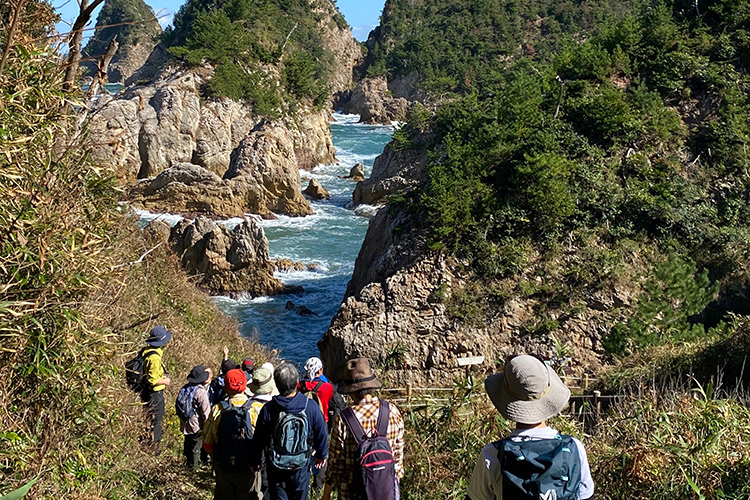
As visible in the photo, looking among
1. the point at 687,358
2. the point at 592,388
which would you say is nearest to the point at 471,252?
the point at 592,388

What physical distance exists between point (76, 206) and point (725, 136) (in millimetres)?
15278

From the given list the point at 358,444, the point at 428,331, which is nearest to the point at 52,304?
the point at 358,444

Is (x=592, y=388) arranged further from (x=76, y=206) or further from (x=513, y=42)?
(x=513, y=42)

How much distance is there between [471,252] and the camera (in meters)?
12.9

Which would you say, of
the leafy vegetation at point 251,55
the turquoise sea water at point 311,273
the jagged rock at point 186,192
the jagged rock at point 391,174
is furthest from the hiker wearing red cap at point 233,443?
the leafy vegetation at point 251,55

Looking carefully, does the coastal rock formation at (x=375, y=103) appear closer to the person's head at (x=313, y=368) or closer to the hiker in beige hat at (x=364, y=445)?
the person's head at (x=313, y=368)

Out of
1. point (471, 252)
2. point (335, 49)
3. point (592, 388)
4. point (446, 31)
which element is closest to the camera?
point (592, 388)

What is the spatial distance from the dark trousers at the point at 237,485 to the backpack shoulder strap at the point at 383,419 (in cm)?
111

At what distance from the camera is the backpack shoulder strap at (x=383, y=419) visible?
11.1ft

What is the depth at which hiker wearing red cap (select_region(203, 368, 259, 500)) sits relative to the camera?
152 inches

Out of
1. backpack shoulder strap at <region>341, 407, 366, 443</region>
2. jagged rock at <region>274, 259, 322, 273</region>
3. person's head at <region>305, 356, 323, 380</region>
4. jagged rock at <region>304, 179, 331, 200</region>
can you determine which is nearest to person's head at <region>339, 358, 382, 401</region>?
backpack shoulder strap at <region>341, 407, 366, 443</region>

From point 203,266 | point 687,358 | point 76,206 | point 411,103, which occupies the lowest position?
point 203,266

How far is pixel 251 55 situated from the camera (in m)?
41.3

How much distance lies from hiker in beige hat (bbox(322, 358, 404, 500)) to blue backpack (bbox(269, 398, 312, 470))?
0.24m
